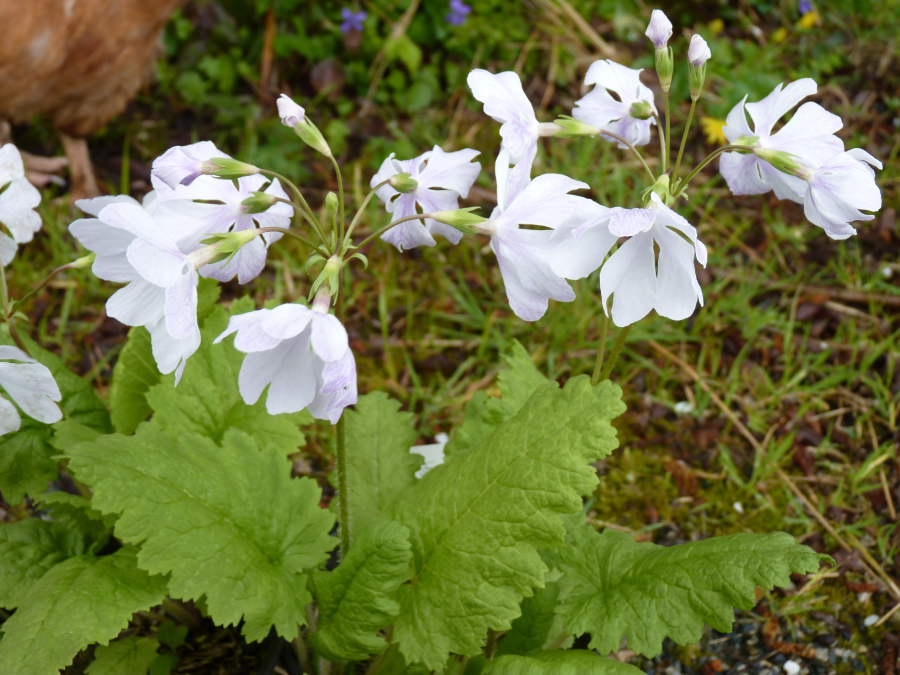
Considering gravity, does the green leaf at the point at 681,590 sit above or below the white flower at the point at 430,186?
below

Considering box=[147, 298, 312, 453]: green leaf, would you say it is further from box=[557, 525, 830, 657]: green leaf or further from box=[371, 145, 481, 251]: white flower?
box=[557, 525, 830, 657]: green leaf

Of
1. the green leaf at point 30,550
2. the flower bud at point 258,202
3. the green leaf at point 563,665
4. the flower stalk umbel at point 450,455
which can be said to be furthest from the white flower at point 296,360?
the green leaf at point 30,550

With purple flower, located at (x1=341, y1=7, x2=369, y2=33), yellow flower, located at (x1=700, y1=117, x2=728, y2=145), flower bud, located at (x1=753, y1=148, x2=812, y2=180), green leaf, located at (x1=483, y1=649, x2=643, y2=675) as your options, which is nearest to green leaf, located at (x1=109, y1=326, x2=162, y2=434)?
green leaf, located at (x1=483, y1=649, x2=643, y2=675)

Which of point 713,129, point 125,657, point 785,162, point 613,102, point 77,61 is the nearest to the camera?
point 785,162

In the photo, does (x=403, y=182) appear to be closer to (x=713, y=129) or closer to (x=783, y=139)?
(x=783, y=139)

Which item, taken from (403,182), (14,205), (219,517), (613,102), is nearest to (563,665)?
(219,517)

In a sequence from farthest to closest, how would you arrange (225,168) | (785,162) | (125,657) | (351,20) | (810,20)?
(810,20)
(351,20)
(125,657)
(785,162)
(225,168)

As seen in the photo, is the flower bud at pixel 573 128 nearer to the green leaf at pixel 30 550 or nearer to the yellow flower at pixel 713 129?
the green leaf at pixel 30 550
